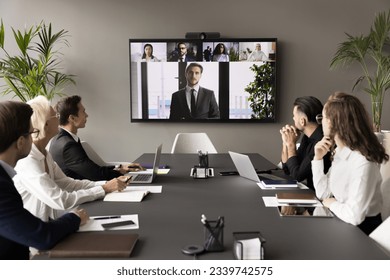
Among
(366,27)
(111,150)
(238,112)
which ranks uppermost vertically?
(366,27)

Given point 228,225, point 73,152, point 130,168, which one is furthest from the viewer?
point 130,168

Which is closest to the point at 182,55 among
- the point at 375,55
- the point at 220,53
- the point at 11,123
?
the point at 220,53

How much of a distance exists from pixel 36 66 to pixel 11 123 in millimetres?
4128

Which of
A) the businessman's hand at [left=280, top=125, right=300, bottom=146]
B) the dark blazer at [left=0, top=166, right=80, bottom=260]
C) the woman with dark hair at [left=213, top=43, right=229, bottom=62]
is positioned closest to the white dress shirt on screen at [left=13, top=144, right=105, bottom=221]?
the dark blazer at [left=0, top=166, right=80, bottom=260]

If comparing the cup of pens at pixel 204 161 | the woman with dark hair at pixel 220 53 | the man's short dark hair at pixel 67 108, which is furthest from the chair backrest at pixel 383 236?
the woman with dark hair at pixel 220 53

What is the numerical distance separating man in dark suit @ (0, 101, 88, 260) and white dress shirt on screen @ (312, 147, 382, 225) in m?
1.20

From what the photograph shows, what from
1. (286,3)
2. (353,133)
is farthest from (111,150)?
(353,133)

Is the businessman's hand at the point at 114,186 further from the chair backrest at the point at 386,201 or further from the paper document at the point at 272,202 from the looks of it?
the chair backrest at the point at 386,201

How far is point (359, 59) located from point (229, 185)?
3670mm

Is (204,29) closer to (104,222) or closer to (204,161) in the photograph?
(204,161)

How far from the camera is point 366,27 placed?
18.7ft

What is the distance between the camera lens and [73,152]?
318 centimetres

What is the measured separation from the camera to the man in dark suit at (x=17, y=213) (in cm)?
150
